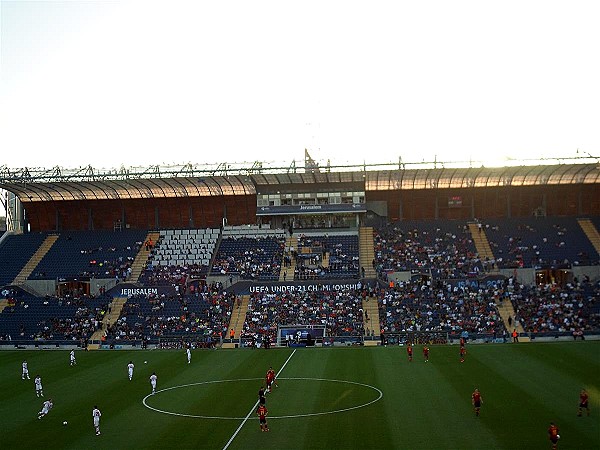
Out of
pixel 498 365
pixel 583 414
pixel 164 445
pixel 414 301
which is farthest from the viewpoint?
pixel 414 301

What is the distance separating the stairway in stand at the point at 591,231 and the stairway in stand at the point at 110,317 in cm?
4877

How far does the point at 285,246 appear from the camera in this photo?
80875 mm

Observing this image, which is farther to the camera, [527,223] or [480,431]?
[527,223]

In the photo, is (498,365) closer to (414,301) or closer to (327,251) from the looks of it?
(414,301)

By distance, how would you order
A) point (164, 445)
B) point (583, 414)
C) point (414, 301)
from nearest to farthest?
point (164, 445), point (583, 414), point (414, 301)

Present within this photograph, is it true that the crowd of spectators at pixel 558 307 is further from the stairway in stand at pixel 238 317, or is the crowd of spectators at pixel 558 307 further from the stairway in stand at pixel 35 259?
the stairway in stand at pixel 35 259

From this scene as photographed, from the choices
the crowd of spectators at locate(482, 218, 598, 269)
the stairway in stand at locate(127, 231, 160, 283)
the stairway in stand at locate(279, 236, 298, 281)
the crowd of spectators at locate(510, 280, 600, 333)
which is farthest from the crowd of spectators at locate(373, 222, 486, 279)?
the stairway in stand at locate(127, 231, 160, 283)

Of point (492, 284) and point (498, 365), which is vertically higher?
point (492, 284)

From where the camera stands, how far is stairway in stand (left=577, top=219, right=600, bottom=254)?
7669 centimetres

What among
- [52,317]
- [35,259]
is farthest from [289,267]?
[35,259]

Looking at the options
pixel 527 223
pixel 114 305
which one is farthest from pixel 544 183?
pixel 114 305

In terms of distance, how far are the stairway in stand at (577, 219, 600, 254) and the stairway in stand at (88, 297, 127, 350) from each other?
1920 inches

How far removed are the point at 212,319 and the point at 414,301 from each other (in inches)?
739

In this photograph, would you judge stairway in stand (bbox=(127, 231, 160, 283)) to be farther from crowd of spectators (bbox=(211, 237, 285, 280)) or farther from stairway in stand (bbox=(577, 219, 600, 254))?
stairway in stand (bbox=(577, 219, 600, 254))
